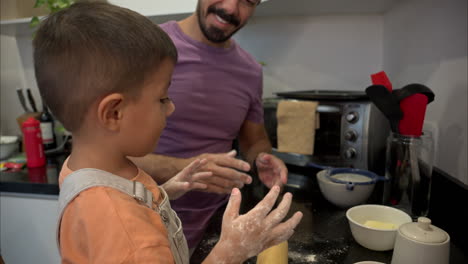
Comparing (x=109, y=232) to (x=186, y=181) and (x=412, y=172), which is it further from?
(x=412, y=172)

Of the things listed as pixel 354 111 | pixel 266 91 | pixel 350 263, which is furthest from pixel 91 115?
pixel 266 91

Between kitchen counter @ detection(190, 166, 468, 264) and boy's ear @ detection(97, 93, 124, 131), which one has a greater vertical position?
boy's ear @ detection(97, 93, 124, 131)

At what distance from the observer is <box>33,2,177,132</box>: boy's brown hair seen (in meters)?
0.49

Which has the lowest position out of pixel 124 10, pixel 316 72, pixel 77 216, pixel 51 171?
pixel 51 171

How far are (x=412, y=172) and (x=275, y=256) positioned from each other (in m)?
0.54

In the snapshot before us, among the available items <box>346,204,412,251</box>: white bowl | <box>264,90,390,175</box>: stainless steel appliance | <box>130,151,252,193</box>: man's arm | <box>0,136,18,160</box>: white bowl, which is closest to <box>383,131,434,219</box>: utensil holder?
<box>346,204,412,251</box>: white bowl

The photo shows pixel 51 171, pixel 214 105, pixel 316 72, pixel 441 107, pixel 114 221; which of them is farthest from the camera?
pixel 316 72

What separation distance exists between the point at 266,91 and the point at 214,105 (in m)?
→ 0.69

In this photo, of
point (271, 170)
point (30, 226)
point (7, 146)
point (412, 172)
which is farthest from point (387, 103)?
point (7, 146)

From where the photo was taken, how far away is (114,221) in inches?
18.4

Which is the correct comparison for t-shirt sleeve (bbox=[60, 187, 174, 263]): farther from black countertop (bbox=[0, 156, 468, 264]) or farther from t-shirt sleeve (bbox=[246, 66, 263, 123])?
t-shirt sleeve (bbox=[246, 66, 263, 123])

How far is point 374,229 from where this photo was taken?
2.49 ft

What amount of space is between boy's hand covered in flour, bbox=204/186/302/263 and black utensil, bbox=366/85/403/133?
543 mm

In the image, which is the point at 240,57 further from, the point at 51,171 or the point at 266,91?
the point at 51,171
